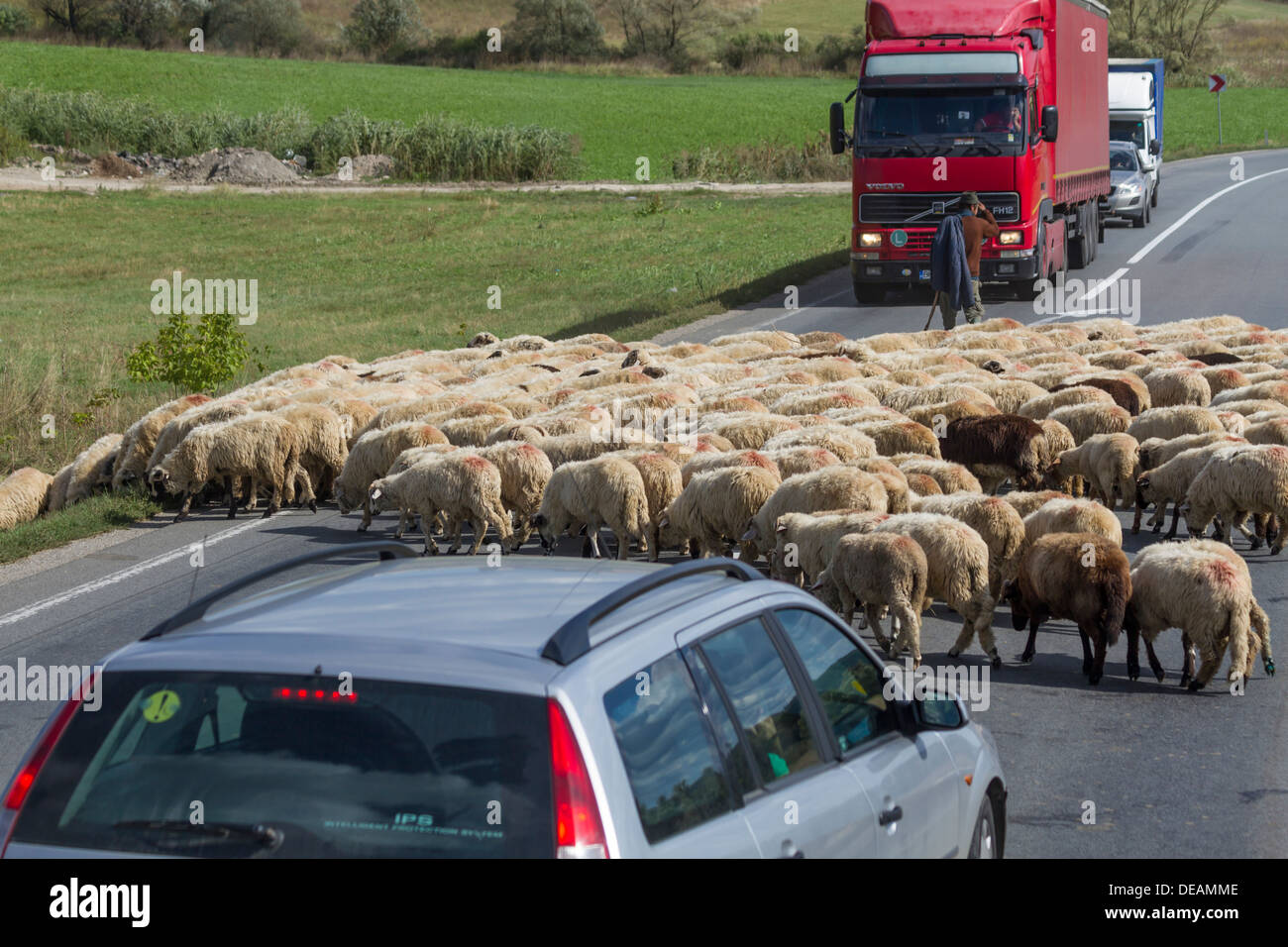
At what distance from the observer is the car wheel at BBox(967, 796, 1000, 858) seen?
5.32m

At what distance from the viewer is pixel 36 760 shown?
3748 millimetres

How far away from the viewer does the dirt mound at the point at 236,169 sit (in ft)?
199

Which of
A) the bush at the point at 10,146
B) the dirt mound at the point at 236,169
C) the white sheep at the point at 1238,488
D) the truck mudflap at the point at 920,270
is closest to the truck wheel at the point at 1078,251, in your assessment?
the truck mudflap at the point at 920,270

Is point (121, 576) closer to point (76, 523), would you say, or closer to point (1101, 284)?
point (76, 523)

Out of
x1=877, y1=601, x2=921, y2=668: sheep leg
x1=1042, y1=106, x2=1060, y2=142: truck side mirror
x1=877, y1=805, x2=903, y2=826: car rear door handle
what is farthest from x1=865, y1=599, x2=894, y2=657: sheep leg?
x1=1042, y1=106, x2=1060, y2=142: truck side mirror

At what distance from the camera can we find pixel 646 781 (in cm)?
357

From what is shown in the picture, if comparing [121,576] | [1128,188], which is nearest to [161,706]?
[121,576]

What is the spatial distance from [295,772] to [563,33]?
3919 inches

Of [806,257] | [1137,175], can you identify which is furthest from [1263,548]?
[1137,175]

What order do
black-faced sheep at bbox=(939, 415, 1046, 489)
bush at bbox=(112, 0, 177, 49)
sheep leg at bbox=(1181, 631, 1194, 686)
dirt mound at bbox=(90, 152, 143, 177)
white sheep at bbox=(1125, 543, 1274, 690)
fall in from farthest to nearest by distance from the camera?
1. bush at bbox=(112, 0, 177, 49)
2. dirt mound at bbox=(90, 152, 143, 177)
3. black-faced sheep at bbox=(939, 415, 1046, 489)
4. sheep leg at bbox=(1181, 631, 1194, 686)
5. white sheep at bbox=(1125, 543, 1274, 690)

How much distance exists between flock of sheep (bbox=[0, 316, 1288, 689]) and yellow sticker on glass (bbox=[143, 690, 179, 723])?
6.32 m

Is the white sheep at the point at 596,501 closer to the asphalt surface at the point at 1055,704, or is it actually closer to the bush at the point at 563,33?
the asphalt surface at the point at 1055,704

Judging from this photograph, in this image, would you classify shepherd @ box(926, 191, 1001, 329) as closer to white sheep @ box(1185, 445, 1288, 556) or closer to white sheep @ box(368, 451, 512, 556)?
white sheep @ box(1185, 445, 1288, 556)

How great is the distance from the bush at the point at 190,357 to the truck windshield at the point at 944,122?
10707 millimetres
